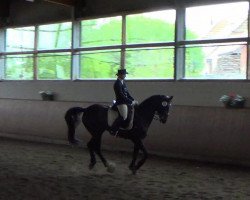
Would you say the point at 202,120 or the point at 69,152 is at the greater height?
the point at 202,120

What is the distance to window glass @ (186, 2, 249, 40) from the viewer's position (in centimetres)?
998

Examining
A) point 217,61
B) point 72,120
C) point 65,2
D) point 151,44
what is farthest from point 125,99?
point 65,2

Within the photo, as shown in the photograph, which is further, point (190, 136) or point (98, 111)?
point (190, 136)

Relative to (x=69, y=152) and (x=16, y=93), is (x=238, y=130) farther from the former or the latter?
(x=16, y=93)

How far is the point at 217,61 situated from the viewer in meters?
10.4

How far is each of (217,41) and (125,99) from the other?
2.99m

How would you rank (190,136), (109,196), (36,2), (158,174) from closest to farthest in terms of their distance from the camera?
(109,196)
(158,174)
(190,136)
(36,2)

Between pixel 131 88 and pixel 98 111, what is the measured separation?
10.6 ft

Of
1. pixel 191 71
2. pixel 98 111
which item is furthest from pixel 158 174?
pixel 191 71

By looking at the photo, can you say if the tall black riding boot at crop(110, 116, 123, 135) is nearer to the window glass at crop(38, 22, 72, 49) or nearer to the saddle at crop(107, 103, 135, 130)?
the saddle at crop(107, 103, 135, 130)

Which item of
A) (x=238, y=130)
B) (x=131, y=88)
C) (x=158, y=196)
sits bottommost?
(x=158, y=196)

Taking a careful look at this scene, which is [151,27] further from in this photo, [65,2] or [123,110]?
[123,110]

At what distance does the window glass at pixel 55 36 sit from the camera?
1356 centimetres

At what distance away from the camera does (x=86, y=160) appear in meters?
9.95
